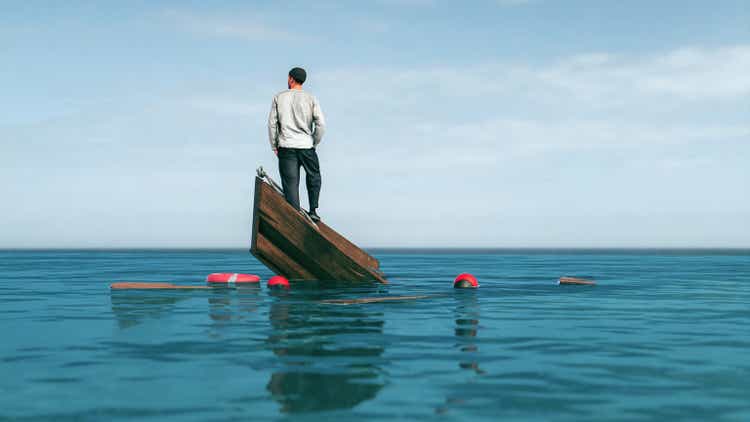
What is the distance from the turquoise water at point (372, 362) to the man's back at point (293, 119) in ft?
9.64

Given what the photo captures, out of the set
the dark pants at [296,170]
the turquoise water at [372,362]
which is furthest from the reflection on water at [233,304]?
the dark pants at [296,170]

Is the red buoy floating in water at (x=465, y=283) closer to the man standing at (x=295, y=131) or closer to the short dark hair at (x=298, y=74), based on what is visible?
the man standing at (x=295, y=131)

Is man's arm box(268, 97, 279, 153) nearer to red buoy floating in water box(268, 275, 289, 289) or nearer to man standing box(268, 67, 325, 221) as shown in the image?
man standing box(268, 67, 325, 221)

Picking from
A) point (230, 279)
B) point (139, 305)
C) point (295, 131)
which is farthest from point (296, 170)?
point (230, 279)

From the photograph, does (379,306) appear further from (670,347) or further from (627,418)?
(627,418)

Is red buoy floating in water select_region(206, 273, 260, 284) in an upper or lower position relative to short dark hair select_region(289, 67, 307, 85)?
lower

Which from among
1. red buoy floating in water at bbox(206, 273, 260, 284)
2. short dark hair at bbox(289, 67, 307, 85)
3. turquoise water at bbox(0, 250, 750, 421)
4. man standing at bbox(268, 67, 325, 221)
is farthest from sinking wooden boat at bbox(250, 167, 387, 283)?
turquoise water at bbox(0, 250, 750, 421)

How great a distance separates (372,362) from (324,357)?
1.46 ft

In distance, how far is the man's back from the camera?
11898 millimetres

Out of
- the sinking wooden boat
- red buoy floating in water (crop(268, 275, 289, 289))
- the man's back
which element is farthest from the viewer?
red buoy floating in water (crop(268, 275, 289, 289))

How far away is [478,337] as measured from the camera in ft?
23.7

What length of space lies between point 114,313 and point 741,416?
26.4ft

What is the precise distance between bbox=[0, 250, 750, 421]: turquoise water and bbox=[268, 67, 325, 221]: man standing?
2.54 metres

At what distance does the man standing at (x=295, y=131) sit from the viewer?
1191cm
